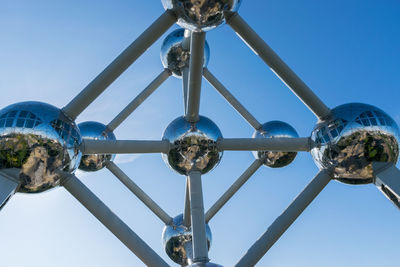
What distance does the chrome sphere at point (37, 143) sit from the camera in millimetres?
3668

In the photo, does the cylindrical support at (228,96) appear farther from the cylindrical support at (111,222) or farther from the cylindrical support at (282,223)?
the cylindrical support at (111,222)

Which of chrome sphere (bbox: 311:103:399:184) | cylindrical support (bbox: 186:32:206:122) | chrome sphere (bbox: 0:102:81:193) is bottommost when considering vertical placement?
chrome sphere (bbox: 0:102:81:193)

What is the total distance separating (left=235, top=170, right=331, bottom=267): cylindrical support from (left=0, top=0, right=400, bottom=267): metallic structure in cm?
1

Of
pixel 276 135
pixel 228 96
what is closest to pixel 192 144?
pixel 228 96

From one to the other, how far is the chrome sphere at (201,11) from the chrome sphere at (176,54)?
356cm

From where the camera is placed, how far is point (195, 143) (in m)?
5.09

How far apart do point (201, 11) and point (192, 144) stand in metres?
1.83

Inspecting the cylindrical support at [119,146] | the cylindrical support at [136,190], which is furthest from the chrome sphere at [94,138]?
the cylindrical support at [119,146]

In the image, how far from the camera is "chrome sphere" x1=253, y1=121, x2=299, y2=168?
755 cm

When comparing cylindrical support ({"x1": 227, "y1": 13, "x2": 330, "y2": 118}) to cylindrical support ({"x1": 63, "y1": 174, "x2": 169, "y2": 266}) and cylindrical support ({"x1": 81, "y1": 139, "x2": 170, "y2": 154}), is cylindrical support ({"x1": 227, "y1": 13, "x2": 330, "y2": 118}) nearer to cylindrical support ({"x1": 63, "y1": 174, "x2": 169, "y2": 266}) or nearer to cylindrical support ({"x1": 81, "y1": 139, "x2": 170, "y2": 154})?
cylindrical support ({"x1": 81, "y1": 139, "x2": 170, "y2": 154})

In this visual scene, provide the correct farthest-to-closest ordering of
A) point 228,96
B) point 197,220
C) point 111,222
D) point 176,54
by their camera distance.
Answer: point 176,54
point 228,96
point 197,220
point 111,222

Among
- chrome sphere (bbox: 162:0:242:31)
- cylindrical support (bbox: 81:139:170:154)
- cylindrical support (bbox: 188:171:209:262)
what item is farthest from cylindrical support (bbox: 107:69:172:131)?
chrome sphere (bbox: 162:0:242:31)

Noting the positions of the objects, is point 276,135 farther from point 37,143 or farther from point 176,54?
point 37,143

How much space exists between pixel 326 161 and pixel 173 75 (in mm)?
4402
